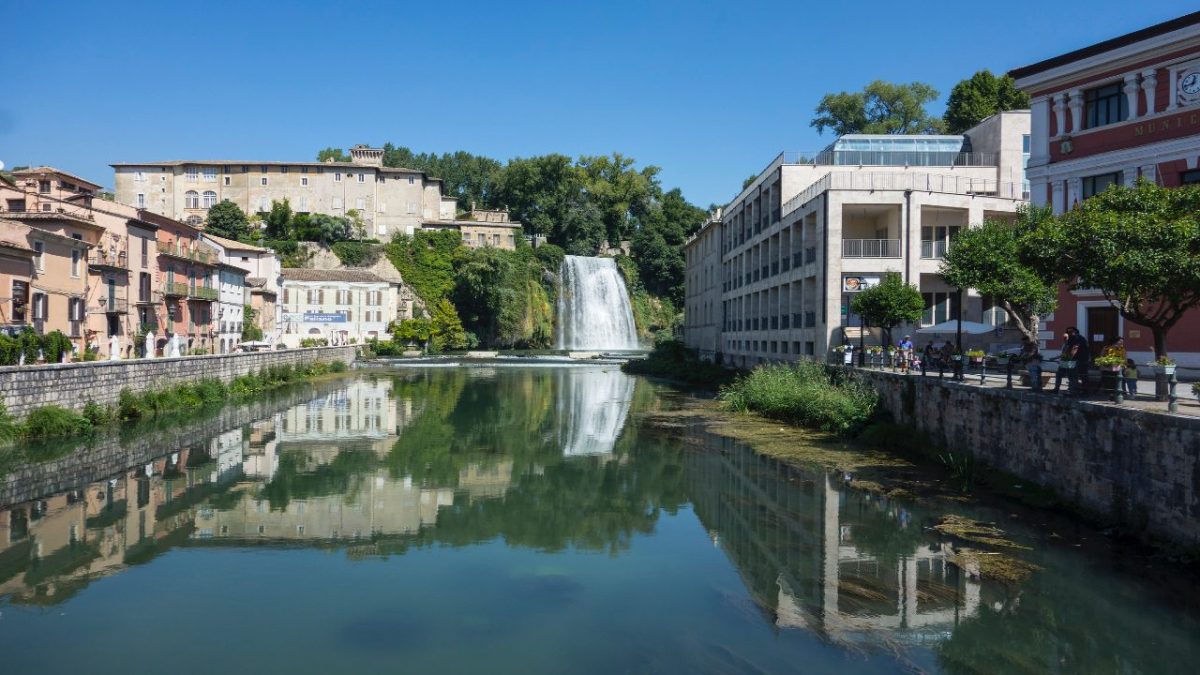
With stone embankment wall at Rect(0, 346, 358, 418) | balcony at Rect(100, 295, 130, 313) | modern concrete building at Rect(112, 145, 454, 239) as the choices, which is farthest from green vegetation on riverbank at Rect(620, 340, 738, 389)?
modern concrete building at Rect(112, 145, 454, 239)

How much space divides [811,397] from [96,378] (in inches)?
939

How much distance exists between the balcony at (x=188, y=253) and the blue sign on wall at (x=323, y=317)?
2092cm

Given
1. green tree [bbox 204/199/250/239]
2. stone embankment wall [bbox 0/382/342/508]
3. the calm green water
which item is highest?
green tree [bbox 204/199/250/239]

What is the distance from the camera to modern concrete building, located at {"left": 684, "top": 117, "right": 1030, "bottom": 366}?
31328 millimetres

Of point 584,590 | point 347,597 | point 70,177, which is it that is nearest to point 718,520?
point 584,590

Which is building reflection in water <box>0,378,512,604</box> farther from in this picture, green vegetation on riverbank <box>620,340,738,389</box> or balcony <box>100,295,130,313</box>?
green vegetation on riverbank <box>620,340,738,389</box>

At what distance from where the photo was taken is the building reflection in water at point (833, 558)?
1078cm

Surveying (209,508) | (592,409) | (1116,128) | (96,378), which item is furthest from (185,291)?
(1116,128)

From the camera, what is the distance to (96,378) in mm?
26781

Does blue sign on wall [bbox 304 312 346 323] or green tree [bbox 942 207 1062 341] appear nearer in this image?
green tree [bbox 942 207 1062 341]

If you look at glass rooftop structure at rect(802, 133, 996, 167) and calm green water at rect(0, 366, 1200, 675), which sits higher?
glass rooftop structure at rect(802, 133, 996, 167)

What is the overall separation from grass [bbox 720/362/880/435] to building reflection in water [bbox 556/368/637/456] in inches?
215

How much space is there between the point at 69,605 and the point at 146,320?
37383 mm

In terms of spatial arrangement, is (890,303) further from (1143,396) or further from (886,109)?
(886,109)
